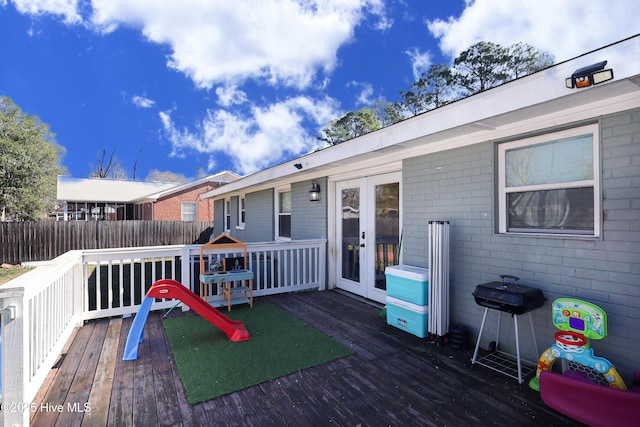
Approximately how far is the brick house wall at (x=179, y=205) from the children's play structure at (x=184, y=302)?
1616 centimetres

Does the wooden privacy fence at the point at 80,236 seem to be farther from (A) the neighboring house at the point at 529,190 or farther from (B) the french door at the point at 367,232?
(A) the neighboring house at the point at 529,190

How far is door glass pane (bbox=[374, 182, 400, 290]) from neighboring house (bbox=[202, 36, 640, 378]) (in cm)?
2

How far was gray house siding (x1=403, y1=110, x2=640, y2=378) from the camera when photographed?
7.85ft

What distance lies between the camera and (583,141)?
2.68 meters

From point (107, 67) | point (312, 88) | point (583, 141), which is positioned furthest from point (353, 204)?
point (107, 67)

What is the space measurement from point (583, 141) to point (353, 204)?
3331mm

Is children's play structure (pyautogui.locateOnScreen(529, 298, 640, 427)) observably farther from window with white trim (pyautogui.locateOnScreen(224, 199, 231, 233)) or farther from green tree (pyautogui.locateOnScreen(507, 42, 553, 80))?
green tree (pyautogui.locateOnScreen(507, 42, 553, 80))

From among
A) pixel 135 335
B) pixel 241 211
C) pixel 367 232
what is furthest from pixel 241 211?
pixel 135 335

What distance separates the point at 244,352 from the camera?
326 centimetres

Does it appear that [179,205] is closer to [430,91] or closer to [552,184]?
[430,91]

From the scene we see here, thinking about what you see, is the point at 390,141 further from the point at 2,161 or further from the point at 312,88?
the point at 312,88

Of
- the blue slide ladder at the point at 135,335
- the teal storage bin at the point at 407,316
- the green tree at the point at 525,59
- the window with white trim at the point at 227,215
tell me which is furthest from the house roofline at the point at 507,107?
the green tree at the point at 525,59

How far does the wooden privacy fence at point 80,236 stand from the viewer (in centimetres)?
1136

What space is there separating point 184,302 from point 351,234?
10.0ft
